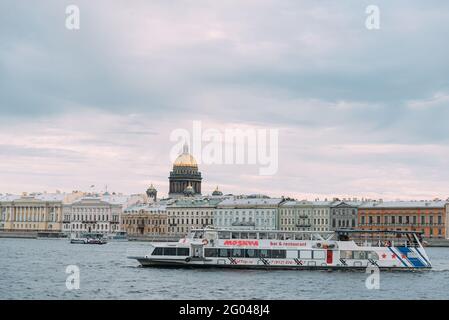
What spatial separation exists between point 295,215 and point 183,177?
25.9 metres

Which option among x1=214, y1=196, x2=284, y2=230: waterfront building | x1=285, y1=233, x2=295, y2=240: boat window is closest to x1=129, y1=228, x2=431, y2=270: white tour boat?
x1=285, y1=233, x2=295, y2=240: boat window

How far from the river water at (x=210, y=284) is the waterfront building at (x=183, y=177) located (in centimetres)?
9182

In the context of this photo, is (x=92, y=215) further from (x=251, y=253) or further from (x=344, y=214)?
(x=251, y=253)

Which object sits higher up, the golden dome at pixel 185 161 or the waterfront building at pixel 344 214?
the golden dome at pixel 185 161

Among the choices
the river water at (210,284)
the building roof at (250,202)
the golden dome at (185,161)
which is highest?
the golden dome at (185,161)

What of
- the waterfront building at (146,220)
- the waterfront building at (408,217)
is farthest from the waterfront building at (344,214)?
the waterfront building at (146,220)

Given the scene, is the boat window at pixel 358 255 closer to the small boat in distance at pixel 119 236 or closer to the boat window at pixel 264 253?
the boat window at pixel 264 253

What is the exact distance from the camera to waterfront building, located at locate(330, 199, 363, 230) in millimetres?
110688

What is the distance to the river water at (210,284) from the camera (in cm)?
3181

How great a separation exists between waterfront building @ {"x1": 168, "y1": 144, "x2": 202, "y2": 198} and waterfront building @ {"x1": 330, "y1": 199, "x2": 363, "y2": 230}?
29.1 meters

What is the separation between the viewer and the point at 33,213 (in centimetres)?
13675
